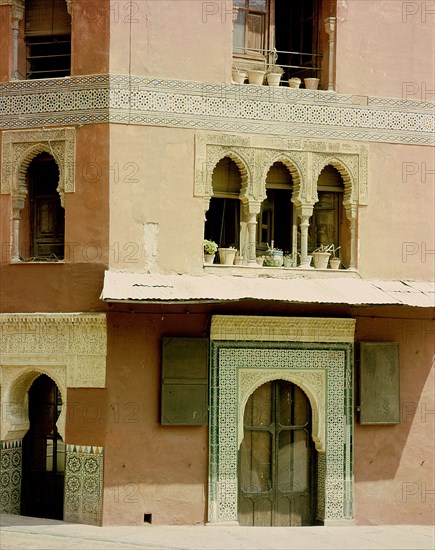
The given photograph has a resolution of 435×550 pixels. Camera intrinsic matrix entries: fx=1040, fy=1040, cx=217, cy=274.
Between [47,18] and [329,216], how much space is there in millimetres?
4484

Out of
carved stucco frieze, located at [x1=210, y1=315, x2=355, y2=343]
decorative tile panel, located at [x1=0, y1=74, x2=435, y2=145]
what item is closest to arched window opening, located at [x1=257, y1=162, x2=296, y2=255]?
decorative tile panel, located at [x1=0, y1=74, x2=435, y2=145]

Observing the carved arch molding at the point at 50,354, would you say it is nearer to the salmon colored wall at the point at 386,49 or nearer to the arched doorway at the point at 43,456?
the arched doorway at the point at 43,456

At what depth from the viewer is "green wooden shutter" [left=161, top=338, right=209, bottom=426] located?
12477mm

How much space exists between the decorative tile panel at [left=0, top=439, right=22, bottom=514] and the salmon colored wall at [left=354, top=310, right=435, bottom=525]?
4.26m

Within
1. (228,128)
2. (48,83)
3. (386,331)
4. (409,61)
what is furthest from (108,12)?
(386,331)

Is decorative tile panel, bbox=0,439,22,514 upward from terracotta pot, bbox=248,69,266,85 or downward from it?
downward

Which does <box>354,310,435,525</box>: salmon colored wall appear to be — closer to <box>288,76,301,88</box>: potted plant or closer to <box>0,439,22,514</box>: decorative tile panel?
<box>288,76,301,88</box>: potted plant

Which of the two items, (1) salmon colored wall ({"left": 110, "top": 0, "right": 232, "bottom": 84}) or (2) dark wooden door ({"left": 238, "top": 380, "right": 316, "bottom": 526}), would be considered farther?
(2) dark wooden door ({"left": 238, "top": 380, "right": 316, "bottom": 526})

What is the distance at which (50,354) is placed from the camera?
1268cm

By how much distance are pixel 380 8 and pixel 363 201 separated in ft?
8.35

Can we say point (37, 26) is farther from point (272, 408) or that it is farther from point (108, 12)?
point (272, 408)

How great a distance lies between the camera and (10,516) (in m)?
12.7

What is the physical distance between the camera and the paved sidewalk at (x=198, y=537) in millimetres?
11430

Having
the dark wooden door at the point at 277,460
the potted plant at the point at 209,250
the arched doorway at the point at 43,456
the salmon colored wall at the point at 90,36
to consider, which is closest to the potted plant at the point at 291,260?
the potted plant at the point at 209,250
